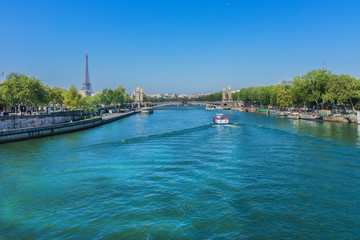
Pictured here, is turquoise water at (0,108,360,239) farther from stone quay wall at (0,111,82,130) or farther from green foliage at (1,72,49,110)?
green foliage at (1,72,49,110)

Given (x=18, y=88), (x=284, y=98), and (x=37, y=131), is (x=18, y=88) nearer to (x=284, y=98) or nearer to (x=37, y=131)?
(x=37, y=131)

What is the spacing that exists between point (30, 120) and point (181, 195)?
33.5 m

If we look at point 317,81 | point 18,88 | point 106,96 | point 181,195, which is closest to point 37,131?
point 18,88

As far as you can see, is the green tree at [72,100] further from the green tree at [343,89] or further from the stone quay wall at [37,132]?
the green tree at [343,89]

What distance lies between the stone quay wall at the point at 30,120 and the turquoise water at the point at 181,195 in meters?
12.1

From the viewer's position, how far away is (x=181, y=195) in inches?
543

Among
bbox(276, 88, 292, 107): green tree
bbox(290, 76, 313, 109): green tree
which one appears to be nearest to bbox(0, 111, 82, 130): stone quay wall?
bbox(290, 76, 313, 109): green tree

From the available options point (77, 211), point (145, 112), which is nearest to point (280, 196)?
point (77, 211)

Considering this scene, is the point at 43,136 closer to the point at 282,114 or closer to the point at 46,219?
the point at 46,219

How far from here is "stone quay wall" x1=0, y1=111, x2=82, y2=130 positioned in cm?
3408

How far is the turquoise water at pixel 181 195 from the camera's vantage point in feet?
34.3

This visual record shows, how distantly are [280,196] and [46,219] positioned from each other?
11.3m

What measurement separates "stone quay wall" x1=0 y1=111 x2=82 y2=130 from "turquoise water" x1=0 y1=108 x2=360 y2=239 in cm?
1206

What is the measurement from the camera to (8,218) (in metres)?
11.5
